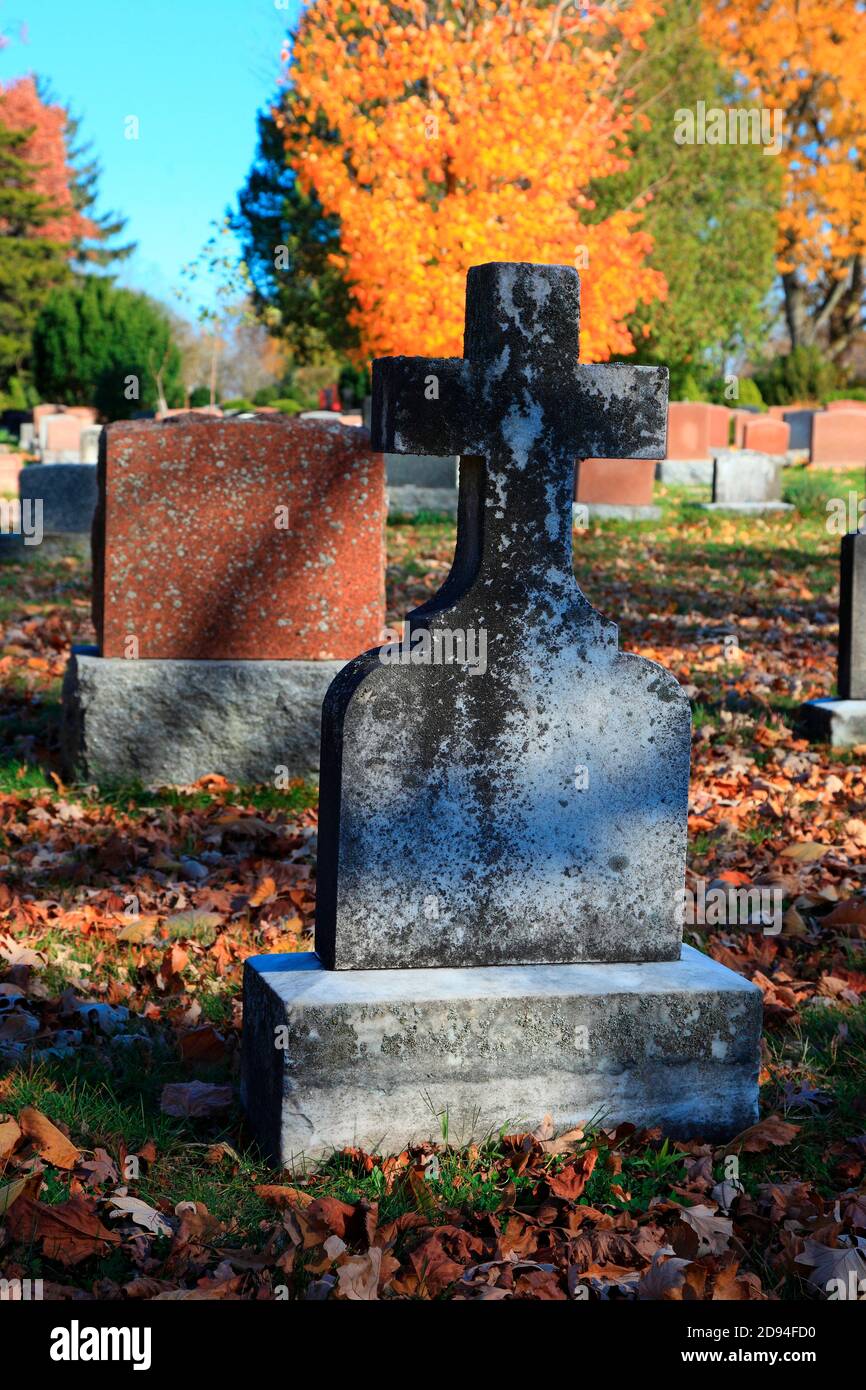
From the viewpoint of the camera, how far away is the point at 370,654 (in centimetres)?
306

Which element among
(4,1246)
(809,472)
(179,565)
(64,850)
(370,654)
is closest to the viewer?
(4,1246)

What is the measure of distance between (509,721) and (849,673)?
15.4 feet

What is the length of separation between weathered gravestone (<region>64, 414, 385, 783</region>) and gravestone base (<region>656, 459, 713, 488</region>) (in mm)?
15532

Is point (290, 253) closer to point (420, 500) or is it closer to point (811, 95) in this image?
point (420, 500)

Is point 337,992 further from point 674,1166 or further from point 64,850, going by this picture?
point 64,850

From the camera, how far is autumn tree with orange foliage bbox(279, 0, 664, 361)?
52.8ft

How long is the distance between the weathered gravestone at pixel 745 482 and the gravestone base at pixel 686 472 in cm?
303

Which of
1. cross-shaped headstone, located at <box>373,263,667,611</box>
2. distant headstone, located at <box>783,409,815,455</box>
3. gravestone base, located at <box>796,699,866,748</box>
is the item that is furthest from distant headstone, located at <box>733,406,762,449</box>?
cross-shaped headstone, located at <box>373,263,667,611</box>

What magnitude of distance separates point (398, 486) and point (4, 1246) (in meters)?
14.6

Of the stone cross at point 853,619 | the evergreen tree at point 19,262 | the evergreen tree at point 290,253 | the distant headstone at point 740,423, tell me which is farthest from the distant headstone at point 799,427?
the evergreen tree at point 19,262

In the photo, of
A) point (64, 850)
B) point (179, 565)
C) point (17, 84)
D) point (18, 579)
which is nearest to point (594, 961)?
point (64, 850)

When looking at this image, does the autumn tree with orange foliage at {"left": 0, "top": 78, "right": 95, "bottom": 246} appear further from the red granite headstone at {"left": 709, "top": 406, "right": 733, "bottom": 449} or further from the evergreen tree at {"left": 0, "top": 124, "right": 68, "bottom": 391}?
the red granite headstone at {"left": 709, "top": 406, "right": 733, "bottom": 449}

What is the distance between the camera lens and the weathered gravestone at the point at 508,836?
295 centimetres

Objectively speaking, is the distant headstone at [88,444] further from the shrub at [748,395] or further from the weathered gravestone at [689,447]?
the shrub at [748,395]
